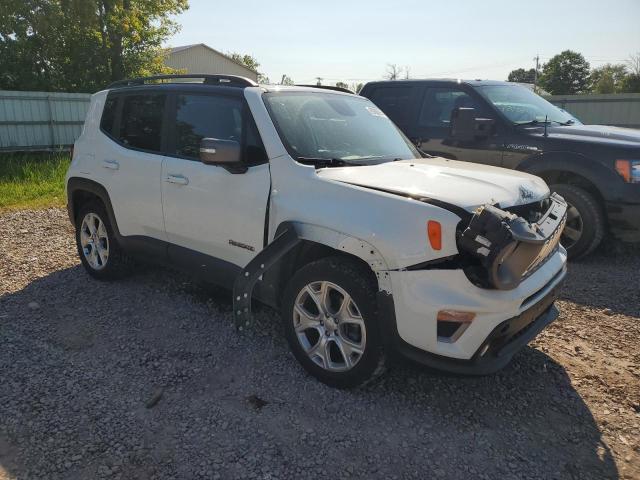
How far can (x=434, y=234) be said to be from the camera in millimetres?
2615

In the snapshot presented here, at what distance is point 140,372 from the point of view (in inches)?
133

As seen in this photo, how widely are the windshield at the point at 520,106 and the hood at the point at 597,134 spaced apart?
10.3 inches

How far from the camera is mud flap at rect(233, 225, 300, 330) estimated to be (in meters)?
3.09

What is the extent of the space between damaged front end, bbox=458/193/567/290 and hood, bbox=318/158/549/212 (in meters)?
0.16

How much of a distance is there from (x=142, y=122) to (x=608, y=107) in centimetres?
1942

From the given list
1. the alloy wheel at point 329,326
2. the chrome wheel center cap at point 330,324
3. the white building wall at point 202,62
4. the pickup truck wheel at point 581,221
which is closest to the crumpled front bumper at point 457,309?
the alloy wheel at point 329,326

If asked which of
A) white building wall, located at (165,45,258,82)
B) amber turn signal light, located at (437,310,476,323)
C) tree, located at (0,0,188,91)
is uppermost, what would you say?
white building wall, located at (165,45,258,82)

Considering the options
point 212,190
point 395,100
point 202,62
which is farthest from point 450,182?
point 202,62

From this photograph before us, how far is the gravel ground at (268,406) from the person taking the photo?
2553 millimetres

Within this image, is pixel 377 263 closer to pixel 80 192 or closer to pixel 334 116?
pixel 334 116

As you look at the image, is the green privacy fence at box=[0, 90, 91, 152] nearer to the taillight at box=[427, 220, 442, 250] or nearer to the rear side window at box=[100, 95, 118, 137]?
the rear side window at box=[100, 95, 118, 137]

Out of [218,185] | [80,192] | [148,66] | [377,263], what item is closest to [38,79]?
[148,66]

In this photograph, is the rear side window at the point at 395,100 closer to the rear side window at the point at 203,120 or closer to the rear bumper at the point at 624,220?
the rear bumper at the point at 624,220

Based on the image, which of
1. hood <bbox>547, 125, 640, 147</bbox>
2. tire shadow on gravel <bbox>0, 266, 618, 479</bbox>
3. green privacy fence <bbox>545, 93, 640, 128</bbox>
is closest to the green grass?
tire shadow on gravel <bbox>0, 266, 618, 479</bbox>
